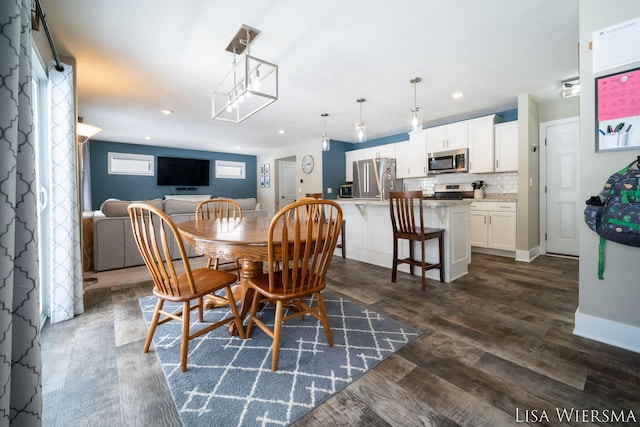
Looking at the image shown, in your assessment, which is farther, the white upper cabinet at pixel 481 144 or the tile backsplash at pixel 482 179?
the tile backsplash at pixel 482 179

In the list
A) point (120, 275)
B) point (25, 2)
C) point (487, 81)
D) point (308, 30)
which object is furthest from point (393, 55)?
point (120, 275)

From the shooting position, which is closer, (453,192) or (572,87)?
(572,87)

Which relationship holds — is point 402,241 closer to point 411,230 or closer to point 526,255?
point 411,230

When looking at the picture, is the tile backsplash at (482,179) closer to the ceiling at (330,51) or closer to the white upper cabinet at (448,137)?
the white upper cabinet at (448,137)

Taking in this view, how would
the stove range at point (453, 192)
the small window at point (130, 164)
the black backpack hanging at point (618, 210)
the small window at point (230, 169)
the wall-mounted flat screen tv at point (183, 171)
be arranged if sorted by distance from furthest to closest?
the small window at point (230, 169) < the wall-mounted flat screen tv at point (183, 171) < the small window at point (130, 164) < the stove range at point (453, 192) < the black backpack hanging at point (618, 210)

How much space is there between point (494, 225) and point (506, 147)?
1214mm

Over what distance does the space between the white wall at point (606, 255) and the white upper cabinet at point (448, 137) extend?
2996 millimetres

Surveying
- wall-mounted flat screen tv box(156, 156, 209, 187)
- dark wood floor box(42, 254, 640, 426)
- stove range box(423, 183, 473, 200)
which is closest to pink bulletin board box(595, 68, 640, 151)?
dark wood floor box(42, 254, 640, 426)

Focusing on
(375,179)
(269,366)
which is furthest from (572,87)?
(269,366)

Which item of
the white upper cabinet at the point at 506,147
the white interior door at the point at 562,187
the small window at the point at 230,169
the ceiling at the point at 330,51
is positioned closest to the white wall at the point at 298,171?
the small window at the point at 230,169

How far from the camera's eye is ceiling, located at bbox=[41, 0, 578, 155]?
78.6 inches

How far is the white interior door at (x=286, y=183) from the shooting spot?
8156 mm

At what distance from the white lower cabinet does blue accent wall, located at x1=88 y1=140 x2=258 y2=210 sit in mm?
6642

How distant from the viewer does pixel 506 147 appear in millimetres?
4176
